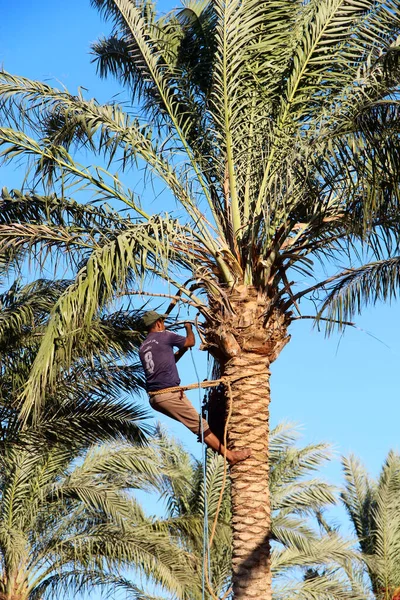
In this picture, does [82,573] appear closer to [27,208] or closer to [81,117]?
[27,208]

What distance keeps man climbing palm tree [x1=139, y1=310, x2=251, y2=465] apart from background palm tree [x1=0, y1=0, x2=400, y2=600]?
0.98 feet

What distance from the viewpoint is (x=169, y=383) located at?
9.67 metres

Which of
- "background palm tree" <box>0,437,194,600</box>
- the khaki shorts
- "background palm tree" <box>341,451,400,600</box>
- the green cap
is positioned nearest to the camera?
the khaki shorts

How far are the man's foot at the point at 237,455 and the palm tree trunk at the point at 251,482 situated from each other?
0.17 feet

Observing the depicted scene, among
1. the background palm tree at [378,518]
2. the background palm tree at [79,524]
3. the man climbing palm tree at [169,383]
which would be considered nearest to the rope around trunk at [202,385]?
the man climbing palm tree at [169,383]

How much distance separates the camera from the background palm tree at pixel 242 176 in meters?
9.14

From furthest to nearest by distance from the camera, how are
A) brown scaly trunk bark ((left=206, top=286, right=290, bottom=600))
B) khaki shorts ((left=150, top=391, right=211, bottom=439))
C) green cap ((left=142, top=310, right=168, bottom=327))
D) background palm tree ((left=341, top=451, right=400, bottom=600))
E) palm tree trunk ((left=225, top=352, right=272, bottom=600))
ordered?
background palm tree ((left=341, top=451, right=400, bottom=600))
green cap ((left=142, top=310, right=168, bottom=327))
khaki shorts ((left=150, top=391, right=211, bottom=439))
brown scaly trunk bark ((left=206, top=286, right=290, bottom=600))
palm tree trunk ((left=225, top=352, right=272, bottom=600))

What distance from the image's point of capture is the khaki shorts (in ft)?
31.5

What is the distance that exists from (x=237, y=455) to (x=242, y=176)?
3.06 metres

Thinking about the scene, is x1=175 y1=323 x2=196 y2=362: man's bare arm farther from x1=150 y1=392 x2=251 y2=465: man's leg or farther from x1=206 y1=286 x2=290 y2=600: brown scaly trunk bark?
x1=150 y1=392 x2=251 y2=465: man's leg

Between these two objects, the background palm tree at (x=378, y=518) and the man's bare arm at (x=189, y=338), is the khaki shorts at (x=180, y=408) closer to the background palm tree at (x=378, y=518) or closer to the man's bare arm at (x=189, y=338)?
the man's bare arm at (x=189, y=338)

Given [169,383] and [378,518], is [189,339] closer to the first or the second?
[169,383]

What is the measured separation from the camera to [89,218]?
1084 cm

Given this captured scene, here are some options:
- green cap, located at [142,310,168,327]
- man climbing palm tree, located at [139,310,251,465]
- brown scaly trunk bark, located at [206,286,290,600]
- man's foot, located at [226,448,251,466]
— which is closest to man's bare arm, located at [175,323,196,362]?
man climbing palm tree, located at [139,310,251,465]
